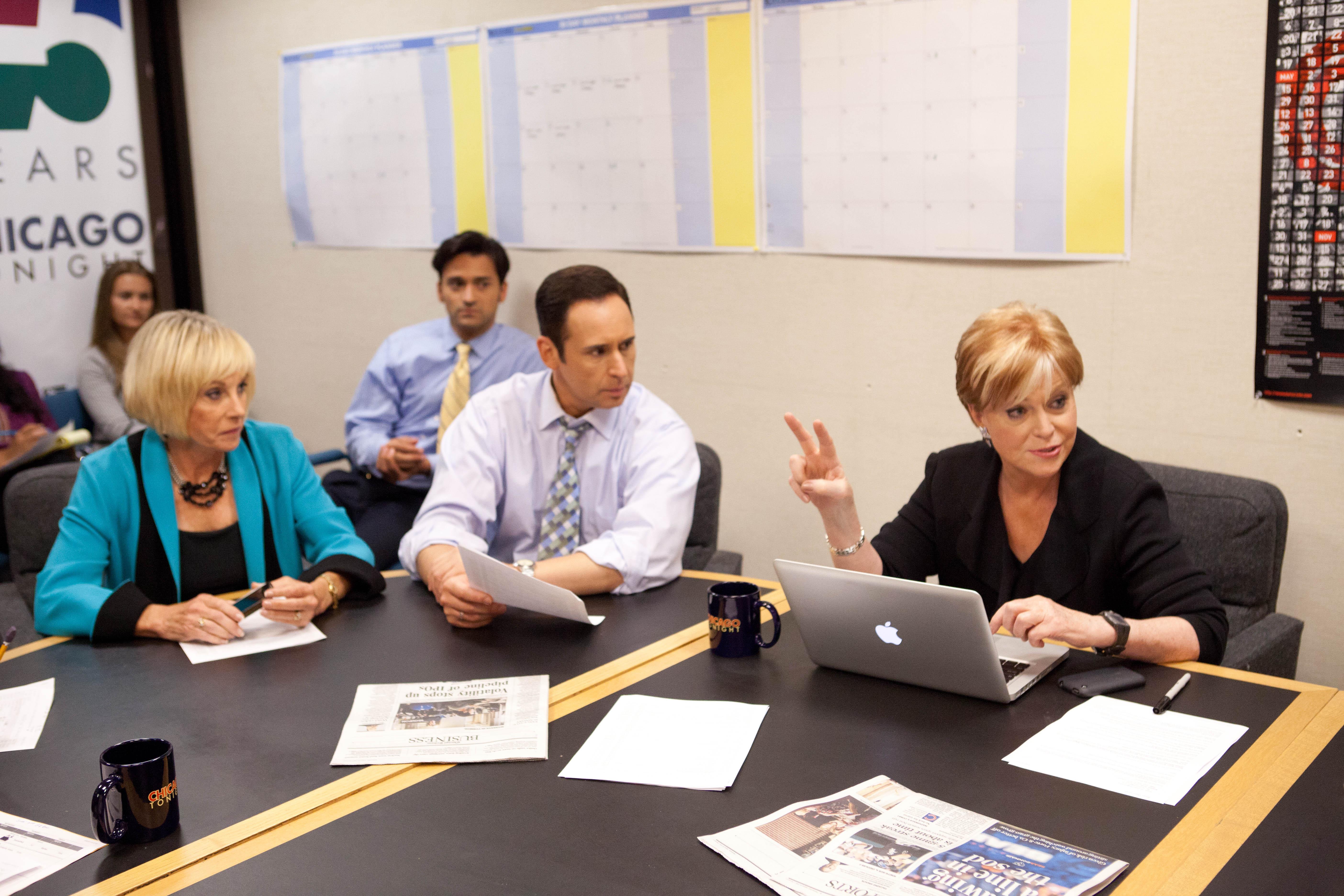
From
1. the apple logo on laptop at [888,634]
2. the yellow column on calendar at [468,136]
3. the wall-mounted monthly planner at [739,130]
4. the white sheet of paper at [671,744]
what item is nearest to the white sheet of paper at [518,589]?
the white sheet of paper at [671,744]

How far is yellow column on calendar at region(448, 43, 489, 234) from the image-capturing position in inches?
148

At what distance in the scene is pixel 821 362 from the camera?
10.4 feet

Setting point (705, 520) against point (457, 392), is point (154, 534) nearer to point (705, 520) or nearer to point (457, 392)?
point (705, 520)

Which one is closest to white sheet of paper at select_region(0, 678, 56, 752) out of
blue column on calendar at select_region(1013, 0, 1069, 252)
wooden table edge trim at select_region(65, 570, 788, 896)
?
wooden table edge trim at select_region(65, 570, 788, 896)

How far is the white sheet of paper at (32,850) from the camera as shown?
3.88 ft

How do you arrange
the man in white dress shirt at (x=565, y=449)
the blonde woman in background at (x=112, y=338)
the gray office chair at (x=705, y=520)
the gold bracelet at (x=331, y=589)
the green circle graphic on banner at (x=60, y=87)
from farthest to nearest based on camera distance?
the blonde woman in background at (x=112, y=338)
the green circle graphic on banner at (x=60, y=87)
the gray office chair at (x=705, y=520)
the man in white dress shirt at (x=565, y=449)
the gold bracelet at (x=331, y=589)

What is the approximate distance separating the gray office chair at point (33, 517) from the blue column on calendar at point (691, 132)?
1.77 metres

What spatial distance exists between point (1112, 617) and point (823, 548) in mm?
1622

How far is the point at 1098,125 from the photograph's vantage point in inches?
102

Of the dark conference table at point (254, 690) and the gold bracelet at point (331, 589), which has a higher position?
the gold bracelet at point (331, 589)

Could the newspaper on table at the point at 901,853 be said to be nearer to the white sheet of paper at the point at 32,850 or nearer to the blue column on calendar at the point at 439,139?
the white sheet of paper at the point at 32,850

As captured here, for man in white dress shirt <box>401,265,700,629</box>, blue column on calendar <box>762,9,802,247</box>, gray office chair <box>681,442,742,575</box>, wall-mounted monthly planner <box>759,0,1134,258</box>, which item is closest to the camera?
man in white dress shirt <box>401,265,700,629</box>

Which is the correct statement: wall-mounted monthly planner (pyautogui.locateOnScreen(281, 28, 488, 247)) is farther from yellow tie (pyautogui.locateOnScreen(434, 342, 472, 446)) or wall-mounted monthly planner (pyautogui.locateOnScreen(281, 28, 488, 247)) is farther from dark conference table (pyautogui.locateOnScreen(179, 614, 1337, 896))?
dark conference table (pyautogui.locateOnScreen(179, 614, 1337, 896))

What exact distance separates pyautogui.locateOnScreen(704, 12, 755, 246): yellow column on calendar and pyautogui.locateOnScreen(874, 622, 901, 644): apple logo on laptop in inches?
73.5
